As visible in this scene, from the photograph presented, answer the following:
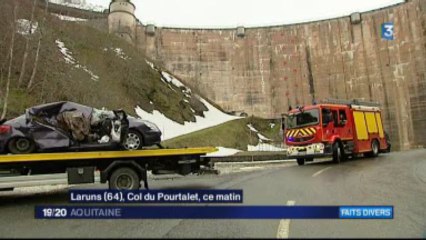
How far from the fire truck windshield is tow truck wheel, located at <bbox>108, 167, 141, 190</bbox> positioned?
10.7 metres

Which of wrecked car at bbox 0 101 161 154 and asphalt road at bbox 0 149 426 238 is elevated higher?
wrecked car at bbox 0 101 161 154

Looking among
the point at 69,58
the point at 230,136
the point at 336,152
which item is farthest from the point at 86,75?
the point at 336,152

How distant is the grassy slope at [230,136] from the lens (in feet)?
119

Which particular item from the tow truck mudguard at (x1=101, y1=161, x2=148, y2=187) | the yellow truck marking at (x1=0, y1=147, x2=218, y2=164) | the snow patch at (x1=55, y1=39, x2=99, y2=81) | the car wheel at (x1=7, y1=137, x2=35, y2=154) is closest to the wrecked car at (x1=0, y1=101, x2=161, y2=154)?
the car wheel at (x1=7, y1=137, x2=35, y2=154)

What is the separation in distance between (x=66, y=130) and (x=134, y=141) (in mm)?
1608

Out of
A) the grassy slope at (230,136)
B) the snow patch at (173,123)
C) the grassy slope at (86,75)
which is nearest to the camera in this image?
the grassy slope at (86,75)

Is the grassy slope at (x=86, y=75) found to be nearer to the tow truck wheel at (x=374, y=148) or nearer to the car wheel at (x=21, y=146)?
the car wheel at (x=21, y=146)

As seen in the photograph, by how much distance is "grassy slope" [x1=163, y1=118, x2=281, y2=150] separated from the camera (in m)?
36.2

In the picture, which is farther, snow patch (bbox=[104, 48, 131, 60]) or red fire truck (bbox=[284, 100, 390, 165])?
snow patch (bbox=[104, 48, 131, 60])

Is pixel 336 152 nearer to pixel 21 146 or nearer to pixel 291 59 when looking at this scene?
pixel 21 146

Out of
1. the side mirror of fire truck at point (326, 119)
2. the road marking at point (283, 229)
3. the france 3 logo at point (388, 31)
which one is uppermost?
the france 3 logo at point (388, 31)

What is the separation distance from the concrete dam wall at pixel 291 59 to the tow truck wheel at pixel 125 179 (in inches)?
2105

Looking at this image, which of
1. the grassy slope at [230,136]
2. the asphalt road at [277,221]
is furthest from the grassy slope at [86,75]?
the asphalt road at [277,221]

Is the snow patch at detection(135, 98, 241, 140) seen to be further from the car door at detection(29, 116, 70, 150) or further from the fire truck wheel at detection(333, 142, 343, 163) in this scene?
the car door at detection(29, 116, 70, 150)
